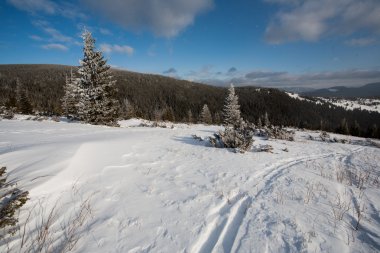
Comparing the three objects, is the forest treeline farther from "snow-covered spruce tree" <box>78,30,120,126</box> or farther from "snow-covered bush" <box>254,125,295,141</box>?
"snow-covered bush" <box>254,125,295,141</box>

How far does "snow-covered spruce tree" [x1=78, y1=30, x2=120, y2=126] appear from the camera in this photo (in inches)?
740

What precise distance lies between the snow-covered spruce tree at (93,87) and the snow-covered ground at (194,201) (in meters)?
12.8

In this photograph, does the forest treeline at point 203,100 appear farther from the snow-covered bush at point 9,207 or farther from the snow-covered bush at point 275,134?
the snow-covered bush at point 9,207

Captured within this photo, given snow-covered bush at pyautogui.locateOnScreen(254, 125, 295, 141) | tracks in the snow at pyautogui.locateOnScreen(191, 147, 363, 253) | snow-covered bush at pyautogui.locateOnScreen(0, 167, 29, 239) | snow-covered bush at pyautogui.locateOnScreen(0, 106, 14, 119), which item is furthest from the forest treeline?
→ snow-covered bush at pyautogui.locateOnScreen(0, 167, 29, 239)

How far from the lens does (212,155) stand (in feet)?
25.8

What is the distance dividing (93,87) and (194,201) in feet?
59.5

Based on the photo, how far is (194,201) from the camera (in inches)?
160

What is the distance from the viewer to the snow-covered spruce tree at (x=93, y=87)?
1880cm

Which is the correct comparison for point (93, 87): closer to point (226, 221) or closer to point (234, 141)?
point (234, 141)

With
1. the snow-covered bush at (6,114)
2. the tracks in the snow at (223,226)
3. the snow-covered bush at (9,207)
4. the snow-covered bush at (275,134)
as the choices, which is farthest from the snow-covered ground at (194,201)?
the snow-covered bush at (6,114)

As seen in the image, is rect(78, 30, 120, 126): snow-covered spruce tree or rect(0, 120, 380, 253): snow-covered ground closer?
rect(0, 120, 380, 253): snow-covered ground

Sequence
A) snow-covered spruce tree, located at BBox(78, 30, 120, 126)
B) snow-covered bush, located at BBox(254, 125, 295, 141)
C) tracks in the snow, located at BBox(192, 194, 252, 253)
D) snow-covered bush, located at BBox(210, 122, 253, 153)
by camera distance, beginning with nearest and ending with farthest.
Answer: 1. tracks in the snow, located at BBox(192, 194, 252, 253)
2. snow-covered bush, located at BBox(210, 122, 253, 153)
3. snow-covered bush, located at BBox(254, 125, 295, 141)
4. snow-covered spruce tree, located at BBox(78, 30, 120, 126)

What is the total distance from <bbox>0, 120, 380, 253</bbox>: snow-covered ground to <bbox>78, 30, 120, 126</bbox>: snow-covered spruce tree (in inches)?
505

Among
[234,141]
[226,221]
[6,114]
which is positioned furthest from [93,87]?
[226,221]
